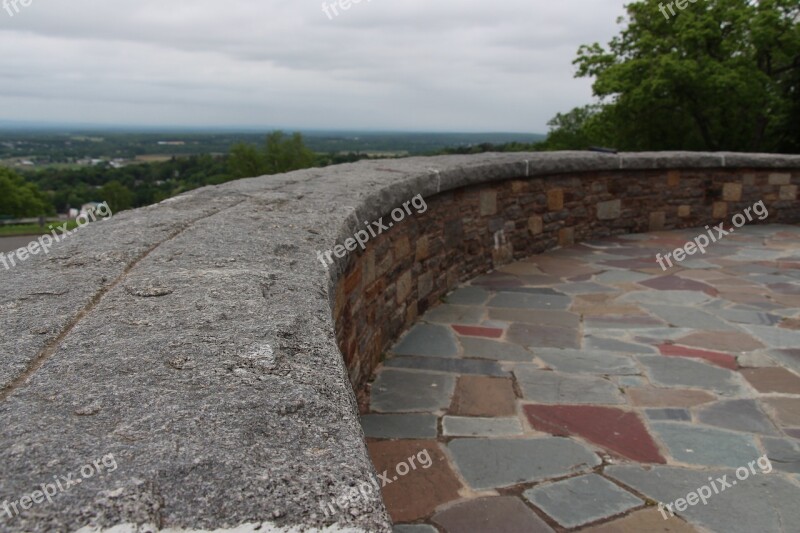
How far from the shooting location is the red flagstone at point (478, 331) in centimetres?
365

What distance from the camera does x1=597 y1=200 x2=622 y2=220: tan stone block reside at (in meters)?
6.25

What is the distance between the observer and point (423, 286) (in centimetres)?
402

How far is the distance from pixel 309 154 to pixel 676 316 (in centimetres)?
3092

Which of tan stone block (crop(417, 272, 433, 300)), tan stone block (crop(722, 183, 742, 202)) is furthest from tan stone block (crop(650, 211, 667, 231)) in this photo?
tan stone block (crop(417, 272, 433, 300))

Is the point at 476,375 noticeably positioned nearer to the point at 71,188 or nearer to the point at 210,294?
the point at 210,294

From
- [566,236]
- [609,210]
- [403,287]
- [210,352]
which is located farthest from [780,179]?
[210,352]

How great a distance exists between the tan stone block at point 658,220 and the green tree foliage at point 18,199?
Answer: 1567 inches

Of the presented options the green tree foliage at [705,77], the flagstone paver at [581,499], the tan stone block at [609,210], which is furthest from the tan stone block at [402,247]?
the green tree foliage at [705,77]

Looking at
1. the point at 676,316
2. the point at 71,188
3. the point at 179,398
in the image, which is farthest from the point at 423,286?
the point at 71,188

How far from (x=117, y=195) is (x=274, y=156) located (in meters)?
14.0

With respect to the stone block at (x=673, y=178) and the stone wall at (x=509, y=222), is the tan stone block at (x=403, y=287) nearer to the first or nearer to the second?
the stone wall at (x=509, y=222)

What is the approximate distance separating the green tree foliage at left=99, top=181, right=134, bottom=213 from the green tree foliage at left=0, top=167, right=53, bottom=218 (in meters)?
20.2

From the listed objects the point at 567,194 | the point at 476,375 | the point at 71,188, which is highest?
the point at 567,194

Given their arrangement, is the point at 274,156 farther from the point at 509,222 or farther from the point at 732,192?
the point at 509,222
